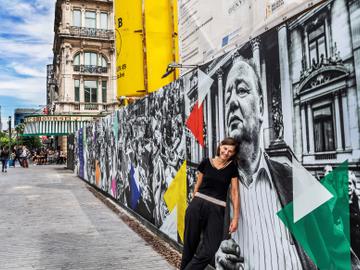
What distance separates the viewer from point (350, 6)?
240 cm

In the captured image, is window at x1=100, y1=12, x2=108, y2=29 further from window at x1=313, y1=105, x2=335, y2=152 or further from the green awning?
window at x1=313, y1=105, x2=335, y2=152

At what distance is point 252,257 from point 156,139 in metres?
3.35

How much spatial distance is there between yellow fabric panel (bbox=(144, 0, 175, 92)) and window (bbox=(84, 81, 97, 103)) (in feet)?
107

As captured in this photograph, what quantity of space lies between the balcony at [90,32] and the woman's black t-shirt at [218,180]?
38.8 metres

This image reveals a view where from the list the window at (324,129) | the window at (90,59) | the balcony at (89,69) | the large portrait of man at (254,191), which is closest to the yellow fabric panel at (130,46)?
the large portrait of man at (254,191)

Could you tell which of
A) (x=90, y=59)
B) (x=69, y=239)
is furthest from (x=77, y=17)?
(x=69, y=239)

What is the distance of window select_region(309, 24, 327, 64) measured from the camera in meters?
2.63

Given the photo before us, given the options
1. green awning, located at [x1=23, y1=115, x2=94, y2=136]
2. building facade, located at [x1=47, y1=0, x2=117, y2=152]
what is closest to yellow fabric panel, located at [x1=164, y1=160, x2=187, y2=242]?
green awning, located at [x1=23, y1=115, x2=94, y2=136]

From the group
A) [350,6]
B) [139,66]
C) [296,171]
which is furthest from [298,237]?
[139,66]

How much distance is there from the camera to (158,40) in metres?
8.94

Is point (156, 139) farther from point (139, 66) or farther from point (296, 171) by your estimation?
point (296, 171)

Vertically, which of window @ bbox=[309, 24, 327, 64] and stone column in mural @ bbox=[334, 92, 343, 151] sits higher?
window @ bbox=[309, 24, 327, 64]

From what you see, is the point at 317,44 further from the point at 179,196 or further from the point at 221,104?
the point at 179,196

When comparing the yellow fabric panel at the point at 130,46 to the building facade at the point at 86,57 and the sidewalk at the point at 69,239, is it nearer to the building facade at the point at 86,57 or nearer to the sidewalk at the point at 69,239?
the sidewalk at the point at 69,239
